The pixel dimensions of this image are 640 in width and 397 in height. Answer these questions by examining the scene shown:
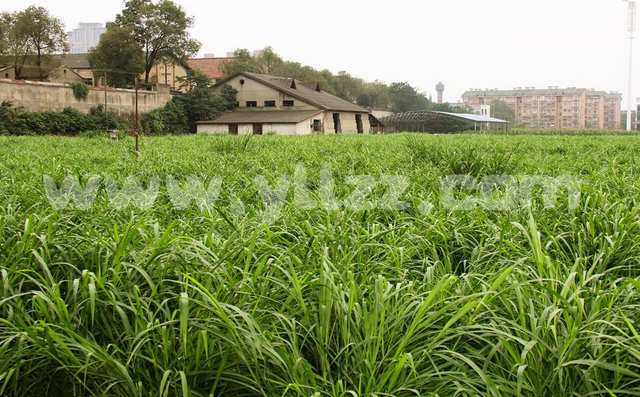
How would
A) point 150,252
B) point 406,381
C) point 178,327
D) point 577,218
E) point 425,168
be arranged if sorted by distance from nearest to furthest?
point 406,381 → point 178,327 → point 150,252 → point 577,218 → point 425,168

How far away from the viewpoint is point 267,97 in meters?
38.0

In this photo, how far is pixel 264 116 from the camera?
35.9m

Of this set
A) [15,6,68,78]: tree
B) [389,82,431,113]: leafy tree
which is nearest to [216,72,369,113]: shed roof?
[15,6,68,78]: tree

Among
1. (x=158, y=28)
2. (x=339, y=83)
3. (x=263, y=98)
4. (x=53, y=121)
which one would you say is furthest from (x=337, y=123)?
(x=339, y=83)

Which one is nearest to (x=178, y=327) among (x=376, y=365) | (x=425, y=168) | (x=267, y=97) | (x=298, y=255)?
(x=376, y=365)

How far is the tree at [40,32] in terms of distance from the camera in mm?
34406

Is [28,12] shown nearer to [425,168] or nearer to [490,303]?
[425,168]

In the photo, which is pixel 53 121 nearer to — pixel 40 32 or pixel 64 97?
pixel 64 97

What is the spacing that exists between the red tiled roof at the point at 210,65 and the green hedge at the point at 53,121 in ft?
74.3

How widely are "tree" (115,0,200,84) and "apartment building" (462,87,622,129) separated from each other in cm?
6782

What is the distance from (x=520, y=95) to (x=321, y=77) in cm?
6102

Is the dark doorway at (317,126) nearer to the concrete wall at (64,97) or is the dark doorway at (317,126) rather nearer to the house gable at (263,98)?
the house gable at (263,98)

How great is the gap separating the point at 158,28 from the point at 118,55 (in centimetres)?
265

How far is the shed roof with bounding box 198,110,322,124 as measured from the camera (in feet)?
115
